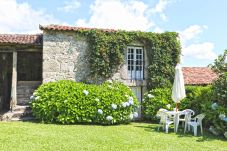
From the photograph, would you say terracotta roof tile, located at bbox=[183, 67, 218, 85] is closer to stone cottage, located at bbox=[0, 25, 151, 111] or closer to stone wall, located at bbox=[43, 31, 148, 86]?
stone cottage, located at bbox=[0, 25, 151, 111]

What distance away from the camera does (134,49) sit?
16344 mm

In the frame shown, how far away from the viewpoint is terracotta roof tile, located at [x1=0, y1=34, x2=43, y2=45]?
14219mm

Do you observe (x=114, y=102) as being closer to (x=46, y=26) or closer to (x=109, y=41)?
(x=109, y=41)

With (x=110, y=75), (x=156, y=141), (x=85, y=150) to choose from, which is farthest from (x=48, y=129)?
(x=110, y=75)

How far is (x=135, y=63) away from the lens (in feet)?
53.8

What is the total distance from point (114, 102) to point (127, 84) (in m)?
3.27

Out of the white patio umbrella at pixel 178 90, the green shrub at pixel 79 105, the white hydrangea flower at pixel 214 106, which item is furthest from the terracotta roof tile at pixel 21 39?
the white hydrangea flower at pixel 214 106

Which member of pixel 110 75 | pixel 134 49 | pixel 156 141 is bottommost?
pixel 156 141

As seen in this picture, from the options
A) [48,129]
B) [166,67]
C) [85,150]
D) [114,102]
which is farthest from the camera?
[166,67]

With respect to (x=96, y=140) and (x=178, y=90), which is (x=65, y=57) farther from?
(x=96, y=140)

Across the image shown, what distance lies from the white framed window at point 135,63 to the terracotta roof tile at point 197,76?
12.3 ft

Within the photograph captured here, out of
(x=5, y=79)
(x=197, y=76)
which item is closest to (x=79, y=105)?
(x=5, y=79)

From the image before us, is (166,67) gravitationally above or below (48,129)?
above

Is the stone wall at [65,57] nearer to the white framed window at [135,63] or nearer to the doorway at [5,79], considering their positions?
the white framed window at [135,63]
